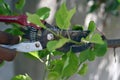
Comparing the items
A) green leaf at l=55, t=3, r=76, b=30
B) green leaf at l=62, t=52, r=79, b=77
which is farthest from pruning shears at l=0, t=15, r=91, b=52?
green leaf at l=55, t=3, r=76, b=30

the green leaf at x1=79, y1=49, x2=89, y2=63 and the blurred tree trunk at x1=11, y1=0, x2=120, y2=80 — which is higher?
the green leaf at x1=79, y1=49, x2=89, y2=63

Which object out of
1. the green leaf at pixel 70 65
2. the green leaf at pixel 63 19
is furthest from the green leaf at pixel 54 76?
the green leaf at pixel 63 19

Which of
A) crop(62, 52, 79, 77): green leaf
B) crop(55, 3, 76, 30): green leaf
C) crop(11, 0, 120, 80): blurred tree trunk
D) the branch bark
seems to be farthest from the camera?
crop(11, 0, 120, 80): blurred tree trunk

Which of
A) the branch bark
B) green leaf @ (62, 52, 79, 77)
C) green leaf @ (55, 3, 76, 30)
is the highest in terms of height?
green leaf @ (55, 3, 76, 30)

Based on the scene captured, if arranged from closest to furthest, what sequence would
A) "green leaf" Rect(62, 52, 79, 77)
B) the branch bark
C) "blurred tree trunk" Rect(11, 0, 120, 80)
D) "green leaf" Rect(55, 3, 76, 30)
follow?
"green leaf" Rect(55, 3, 76, 30)
"green leaf" Rect(62, 52, 79, 77)
the branch bark
"blurred tree trunk" Rect(11, 0, 120, 80)

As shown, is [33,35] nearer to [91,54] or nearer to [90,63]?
[91,54]

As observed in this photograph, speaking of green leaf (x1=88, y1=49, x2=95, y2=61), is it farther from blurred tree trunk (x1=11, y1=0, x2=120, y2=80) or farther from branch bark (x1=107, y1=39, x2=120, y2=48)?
blurred tree trunk (x1=11, y1=0, x2=120, y2=80)

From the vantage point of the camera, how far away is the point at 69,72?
0.52 metres

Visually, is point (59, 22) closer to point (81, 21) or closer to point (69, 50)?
point (69, 50)

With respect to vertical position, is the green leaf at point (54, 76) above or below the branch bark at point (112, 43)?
above

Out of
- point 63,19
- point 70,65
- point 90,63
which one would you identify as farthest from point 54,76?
point 90,63

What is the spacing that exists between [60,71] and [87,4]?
107cm

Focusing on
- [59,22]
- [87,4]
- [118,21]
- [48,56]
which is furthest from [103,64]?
[59,22]

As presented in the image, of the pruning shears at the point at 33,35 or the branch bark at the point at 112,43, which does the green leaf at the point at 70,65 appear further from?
the branch bark at the point at 112,43
